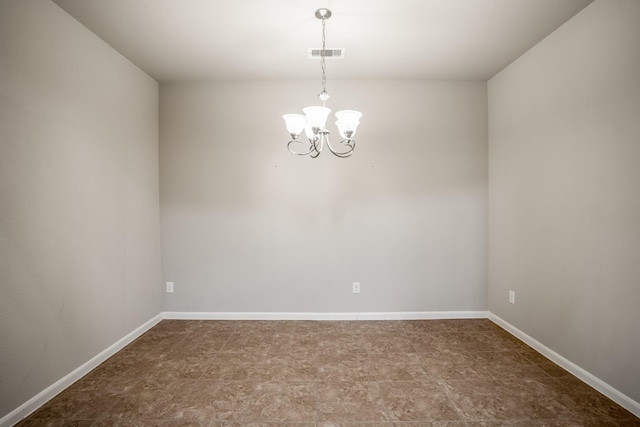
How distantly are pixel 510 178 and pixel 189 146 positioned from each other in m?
3.44

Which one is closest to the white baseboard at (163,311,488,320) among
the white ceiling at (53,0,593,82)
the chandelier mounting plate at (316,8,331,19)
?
the white ceiling at (53,0,593,82)

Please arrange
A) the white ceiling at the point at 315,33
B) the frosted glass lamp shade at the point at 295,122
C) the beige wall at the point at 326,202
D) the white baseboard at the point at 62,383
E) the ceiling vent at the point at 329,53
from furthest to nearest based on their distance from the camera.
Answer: the beige wall at the point at 326,202, the ceiling vent at the point at 329,53, the white ceiling at the point at 315,33, the frosted glass lamp shade at the point at 295,122, the white baseboard at the point at 62,383

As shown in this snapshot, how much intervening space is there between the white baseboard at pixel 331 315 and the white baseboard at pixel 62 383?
2.05 feet

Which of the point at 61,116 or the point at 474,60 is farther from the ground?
the point at 474,60

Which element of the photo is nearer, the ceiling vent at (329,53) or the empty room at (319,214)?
the empty room at (319,214)

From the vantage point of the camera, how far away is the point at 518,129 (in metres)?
2.86

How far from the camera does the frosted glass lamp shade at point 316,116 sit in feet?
5.82

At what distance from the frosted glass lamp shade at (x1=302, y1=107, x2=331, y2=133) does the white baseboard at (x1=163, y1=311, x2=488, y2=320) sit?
7.45 ft

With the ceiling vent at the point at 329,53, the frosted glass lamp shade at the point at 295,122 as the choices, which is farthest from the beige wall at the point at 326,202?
the frosted glass lamp shade at the point at 295,122

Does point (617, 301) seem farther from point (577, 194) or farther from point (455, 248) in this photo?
point (455, 248)

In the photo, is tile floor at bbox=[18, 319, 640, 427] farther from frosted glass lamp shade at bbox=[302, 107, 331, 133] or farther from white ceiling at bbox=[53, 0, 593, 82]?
white ceiling at bbox=[53, 0, 593, 82]

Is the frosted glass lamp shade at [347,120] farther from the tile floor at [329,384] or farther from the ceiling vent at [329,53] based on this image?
the tile floor at [329,384]

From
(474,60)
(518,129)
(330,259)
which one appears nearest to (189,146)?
(330,259)

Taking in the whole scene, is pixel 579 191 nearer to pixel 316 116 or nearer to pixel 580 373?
pixel 580 373
